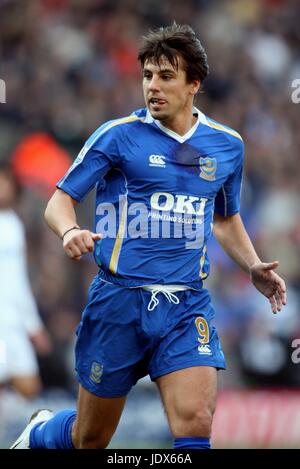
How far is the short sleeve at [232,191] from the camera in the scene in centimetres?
602

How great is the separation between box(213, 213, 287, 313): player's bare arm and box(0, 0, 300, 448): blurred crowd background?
4461mm

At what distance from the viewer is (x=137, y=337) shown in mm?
5625

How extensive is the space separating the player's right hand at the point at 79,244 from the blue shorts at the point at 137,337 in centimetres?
74

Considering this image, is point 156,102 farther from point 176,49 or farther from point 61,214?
point 61,214

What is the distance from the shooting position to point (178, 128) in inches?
229

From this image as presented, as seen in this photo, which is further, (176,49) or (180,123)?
(180,123)

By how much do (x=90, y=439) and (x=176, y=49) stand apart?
217 cm

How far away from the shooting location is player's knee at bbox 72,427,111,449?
579 cm

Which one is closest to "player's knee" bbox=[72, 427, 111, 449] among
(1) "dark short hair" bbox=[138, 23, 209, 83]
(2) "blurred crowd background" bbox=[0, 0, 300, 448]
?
(1) "dark short hair" bbox=[138, 23, 209, 83]

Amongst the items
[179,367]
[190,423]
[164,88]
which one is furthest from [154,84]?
[190,423]

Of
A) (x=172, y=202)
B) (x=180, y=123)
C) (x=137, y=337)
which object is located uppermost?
(x=180, y=123)

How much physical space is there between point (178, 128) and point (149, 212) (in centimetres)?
52

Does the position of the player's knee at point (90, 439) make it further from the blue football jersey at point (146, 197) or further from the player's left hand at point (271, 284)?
the player's left hand at point (271, 284)

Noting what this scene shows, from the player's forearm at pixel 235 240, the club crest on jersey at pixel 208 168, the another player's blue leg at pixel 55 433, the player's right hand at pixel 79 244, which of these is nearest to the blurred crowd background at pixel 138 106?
the another player's blue leg at pixel 55 433
